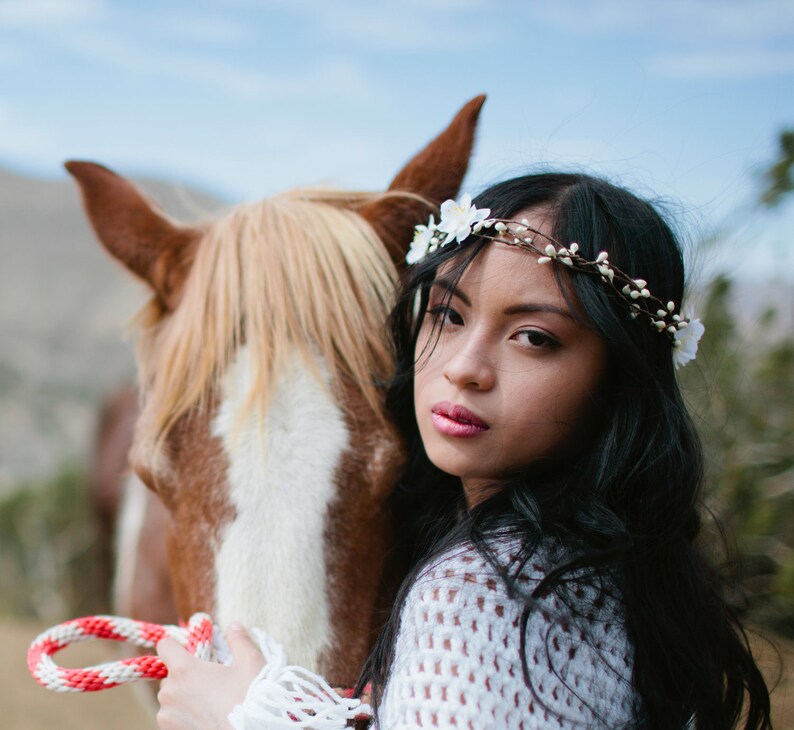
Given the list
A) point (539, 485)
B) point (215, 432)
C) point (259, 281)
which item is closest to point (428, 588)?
point (539, 485)

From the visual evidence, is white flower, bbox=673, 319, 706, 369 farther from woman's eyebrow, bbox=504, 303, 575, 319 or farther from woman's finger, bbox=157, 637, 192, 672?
woman's finger, bbox=157, 637, 192, 672

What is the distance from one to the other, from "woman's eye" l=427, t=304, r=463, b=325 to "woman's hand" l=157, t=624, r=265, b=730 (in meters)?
0.59

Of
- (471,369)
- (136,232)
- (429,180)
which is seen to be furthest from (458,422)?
(136,232)

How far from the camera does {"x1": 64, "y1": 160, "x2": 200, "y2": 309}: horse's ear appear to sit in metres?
1.79

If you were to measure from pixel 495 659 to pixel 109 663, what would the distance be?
657 mm

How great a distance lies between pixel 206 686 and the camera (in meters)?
1.10

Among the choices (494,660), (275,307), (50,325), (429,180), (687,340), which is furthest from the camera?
(50,325)

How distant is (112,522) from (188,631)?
353cm

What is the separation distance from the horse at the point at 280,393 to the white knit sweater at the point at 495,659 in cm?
25

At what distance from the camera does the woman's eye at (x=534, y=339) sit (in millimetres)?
1077

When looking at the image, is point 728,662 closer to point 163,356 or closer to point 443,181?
point 443,181

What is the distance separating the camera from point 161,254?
180cm

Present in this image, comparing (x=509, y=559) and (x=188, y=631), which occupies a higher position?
(x=509, y=559)

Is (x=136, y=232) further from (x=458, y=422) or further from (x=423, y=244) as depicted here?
(x=458, y=422)
